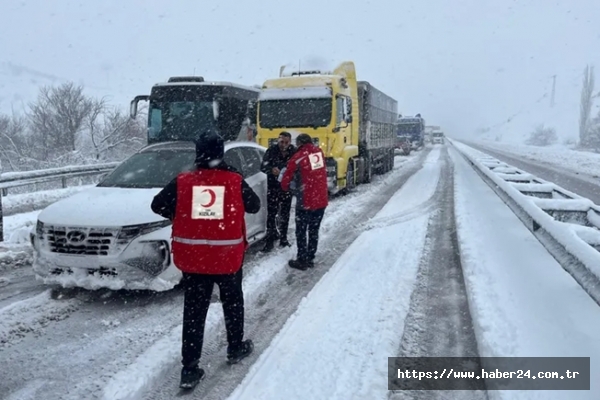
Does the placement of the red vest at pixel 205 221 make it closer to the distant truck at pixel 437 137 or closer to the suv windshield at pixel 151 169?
the suv windshield at pixel 151 169

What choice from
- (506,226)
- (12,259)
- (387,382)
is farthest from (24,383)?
(506,226)

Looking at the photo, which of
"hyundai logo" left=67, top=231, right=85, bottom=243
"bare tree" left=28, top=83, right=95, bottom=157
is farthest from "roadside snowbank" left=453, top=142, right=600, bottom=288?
"bare tree" left=28, top=83, right=95, bottom=157

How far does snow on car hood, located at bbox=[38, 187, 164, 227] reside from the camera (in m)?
5.04

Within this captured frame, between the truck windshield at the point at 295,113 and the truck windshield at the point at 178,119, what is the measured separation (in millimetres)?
1741

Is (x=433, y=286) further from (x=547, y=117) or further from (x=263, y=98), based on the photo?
(x=547, y=117)

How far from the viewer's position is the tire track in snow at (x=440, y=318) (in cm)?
338

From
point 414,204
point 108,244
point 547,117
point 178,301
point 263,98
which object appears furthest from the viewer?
point 547,117

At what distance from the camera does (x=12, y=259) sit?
6898 mm

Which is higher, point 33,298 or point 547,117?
point 547,117

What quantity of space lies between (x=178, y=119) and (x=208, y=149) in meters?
10.9

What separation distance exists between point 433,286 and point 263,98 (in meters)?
8.46

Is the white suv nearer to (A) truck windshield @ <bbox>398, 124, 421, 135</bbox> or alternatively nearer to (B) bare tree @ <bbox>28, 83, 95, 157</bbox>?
→ (B) bare tree @ <bbox>28, 83, 95, 157</bbox>

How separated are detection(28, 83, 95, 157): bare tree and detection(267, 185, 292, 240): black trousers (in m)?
27.0

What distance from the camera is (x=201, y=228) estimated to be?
341 centimetres
